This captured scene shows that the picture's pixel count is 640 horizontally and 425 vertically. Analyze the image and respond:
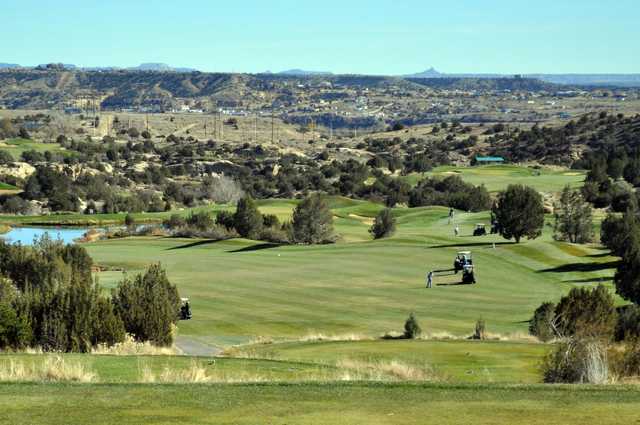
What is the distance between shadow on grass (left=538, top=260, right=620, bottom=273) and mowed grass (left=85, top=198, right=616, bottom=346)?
0.17 feet

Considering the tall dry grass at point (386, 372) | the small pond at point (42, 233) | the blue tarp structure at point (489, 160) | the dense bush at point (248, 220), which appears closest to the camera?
the tall dry grass at point (386, 372)

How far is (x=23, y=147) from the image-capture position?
4828 inches

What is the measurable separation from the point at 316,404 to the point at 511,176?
93.9m

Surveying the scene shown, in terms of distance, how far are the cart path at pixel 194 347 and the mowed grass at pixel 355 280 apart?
77 centimetres

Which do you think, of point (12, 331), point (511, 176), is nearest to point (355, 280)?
point (12, 331)

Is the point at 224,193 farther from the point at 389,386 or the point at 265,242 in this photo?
the point at 389,386

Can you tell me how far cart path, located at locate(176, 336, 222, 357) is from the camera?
27.2 meters

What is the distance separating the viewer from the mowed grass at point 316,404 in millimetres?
12984

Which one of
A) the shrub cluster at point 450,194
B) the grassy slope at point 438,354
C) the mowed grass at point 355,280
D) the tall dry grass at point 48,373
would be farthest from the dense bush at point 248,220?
the tall dry grass at point 48,373

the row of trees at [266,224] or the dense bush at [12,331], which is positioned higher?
the dense bush at [12,331]

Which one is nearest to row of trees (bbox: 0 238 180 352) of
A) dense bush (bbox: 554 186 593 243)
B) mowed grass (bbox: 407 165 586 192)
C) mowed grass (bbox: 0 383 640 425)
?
mowed grass (bbox: 0 383 640 425)

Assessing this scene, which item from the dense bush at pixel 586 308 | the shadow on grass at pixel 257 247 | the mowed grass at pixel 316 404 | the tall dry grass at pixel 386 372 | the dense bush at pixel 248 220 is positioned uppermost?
the mowed grass at pixel 316 404

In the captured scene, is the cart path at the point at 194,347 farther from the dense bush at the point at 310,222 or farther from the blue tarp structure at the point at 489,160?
the blue tarp structure at the point at 489,160

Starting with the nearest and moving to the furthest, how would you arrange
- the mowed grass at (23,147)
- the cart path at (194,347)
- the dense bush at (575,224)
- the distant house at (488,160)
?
the cart path at (194,347)
the dense bush at (575,224)
the mowed grass at (23,147)
the distant house at (488,160)
